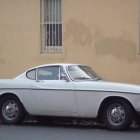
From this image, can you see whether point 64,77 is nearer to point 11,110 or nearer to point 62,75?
point 62,75

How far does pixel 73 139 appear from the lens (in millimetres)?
10570

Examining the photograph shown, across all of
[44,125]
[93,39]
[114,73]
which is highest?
[93,39]

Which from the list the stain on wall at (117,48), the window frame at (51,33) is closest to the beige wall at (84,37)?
the stain on wall at (117,48)

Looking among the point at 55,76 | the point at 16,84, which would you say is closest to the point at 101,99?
the point at 55,76

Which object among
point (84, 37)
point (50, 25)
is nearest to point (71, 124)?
point (84, 37)

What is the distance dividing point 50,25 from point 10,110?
499cm

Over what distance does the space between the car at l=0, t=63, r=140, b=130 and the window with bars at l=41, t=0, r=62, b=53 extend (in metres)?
4.32

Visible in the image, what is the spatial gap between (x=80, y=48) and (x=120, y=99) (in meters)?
5.27

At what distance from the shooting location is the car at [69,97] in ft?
38.2

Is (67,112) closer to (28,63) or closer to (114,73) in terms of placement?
(114,73)

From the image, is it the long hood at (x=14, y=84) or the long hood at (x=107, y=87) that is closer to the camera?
the long hood at (x=107, y=87)

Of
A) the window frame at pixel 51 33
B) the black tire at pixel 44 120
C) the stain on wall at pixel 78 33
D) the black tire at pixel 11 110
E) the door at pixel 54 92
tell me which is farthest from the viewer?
the window frame at pixel 51 33

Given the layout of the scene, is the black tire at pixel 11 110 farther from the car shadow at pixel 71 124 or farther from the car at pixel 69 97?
the car shadow at pixel 71 124

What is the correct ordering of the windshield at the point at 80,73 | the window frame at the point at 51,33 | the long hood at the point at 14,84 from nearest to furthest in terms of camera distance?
the windshield at the point at 80,73 < the long hood at the point at 14,84 < the window frame at the point at 51,33
